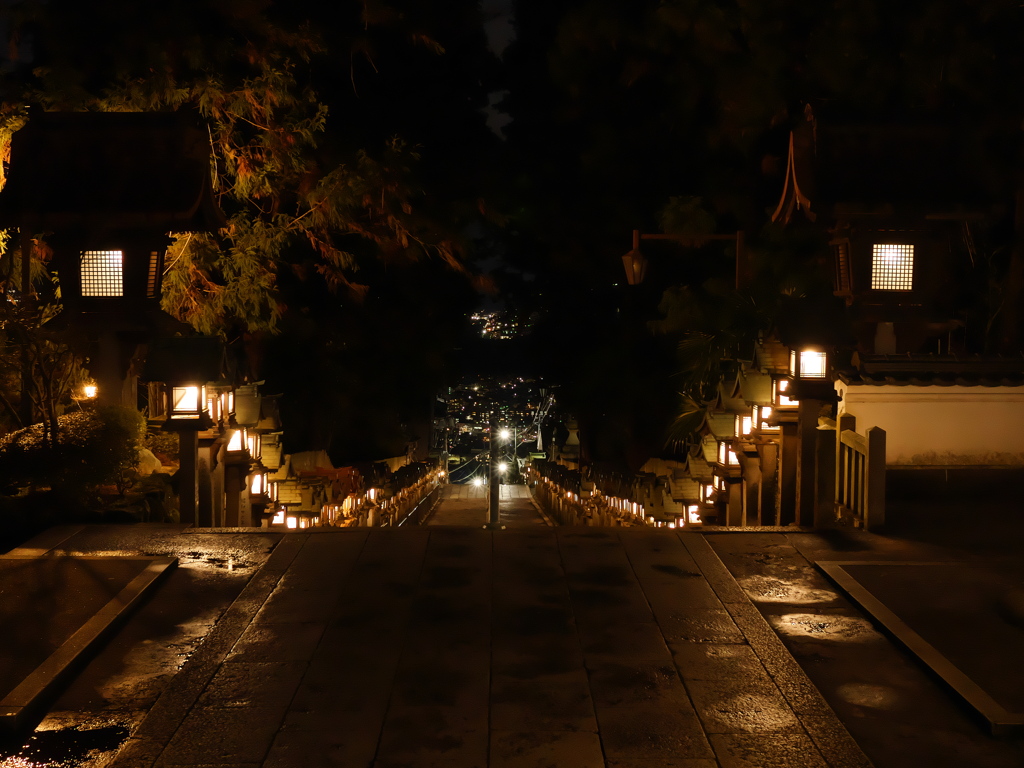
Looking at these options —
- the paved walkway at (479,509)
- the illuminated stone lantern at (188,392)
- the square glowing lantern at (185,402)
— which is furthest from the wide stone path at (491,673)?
the paved walkway at (479,509)

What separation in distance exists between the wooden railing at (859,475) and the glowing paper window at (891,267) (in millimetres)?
1482

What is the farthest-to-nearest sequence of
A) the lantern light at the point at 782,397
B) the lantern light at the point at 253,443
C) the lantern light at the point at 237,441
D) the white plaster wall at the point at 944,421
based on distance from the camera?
the white plaster wall at the point at 944,421 → the lantern light at the point at 253,443 → the lantern light at the point at 237,441 → the lantern light at the point at 782,397

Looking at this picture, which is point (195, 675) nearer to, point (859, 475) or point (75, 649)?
point (75, 649)

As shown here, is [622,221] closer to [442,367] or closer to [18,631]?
[442,367]

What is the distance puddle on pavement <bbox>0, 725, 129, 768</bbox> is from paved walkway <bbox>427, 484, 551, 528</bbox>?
21.7 m

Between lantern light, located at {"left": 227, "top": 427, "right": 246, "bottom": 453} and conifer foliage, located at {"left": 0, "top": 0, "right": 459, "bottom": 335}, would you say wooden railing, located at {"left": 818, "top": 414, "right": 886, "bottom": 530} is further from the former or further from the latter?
conifer foliage, located at {"left": 0, "top": 0, "right": 459, "bottom": 335}

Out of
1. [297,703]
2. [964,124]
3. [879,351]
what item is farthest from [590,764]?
[879,351]

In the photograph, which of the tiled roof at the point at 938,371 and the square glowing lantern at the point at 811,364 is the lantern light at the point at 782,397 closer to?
the square glowing lantern at the point at 811,364

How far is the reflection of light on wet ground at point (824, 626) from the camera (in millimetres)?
6504

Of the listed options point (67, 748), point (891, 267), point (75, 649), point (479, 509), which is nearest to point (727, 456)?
point (891, 267)

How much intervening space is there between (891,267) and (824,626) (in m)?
4.26

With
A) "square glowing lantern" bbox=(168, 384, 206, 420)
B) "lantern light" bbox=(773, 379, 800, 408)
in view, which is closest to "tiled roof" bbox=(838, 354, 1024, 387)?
"lantern light" bbox=(773, 379, 800, 408)

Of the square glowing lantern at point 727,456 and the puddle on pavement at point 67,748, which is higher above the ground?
the square glowing lantern at point 727,456

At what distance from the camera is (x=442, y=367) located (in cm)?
2841
